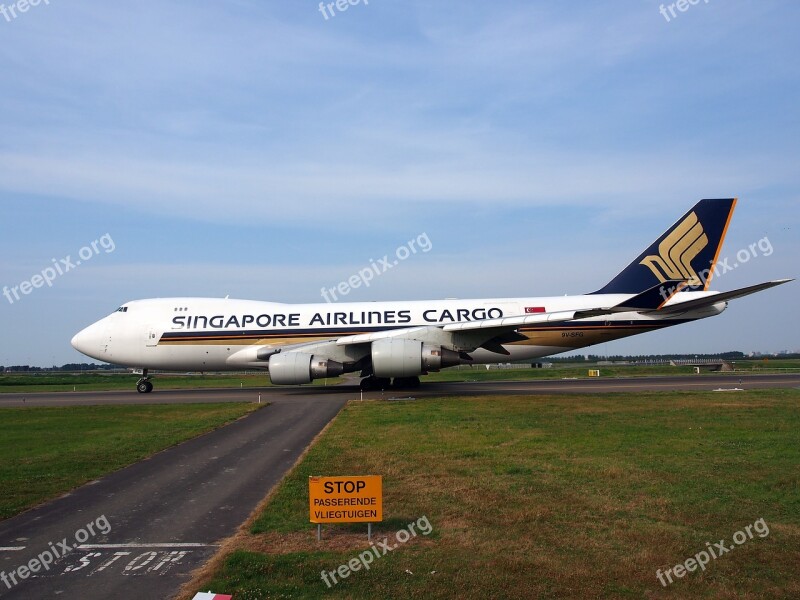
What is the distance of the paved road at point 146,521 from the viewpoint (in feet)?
21.2

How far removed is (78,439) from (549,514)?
13.7 meters

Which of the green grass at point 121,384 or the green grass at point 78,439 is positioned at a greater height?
the green grass at point 121,384

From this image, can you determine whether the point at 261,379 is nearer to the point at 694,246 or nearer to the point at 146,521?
the point at 694,246

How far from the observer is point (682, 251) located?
3073 cm

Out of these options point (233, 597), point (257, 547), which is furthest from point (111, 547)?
point (233, 597)

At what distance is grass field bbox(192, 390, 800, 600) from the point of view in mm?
6059

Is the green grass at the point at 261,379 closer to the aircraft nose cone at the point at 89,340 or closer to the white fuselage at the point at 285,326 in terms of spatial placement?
the aircraft nose cone at the point at 89,340

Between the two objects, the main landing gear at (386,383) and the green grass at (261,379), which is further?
the green grass at (261,379)

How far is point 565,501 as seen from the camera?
8898 mm

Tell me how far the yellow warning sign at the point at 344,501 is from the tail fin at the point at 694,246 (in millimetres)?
27281

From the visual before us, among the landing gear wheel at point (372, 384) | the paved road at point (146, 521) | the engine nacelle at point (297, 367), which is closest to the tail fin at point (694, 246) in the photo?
the landing gear wheel at point (372, 384)

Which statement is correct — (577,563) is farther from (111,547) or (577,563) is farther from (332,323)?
(332,323)

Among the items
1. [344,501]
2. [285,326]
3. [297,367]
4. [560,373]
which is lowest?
[344,501]

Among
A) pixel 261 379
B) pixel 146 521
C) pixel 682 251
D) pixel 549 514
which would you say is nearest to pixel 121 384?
pixel 261 379
